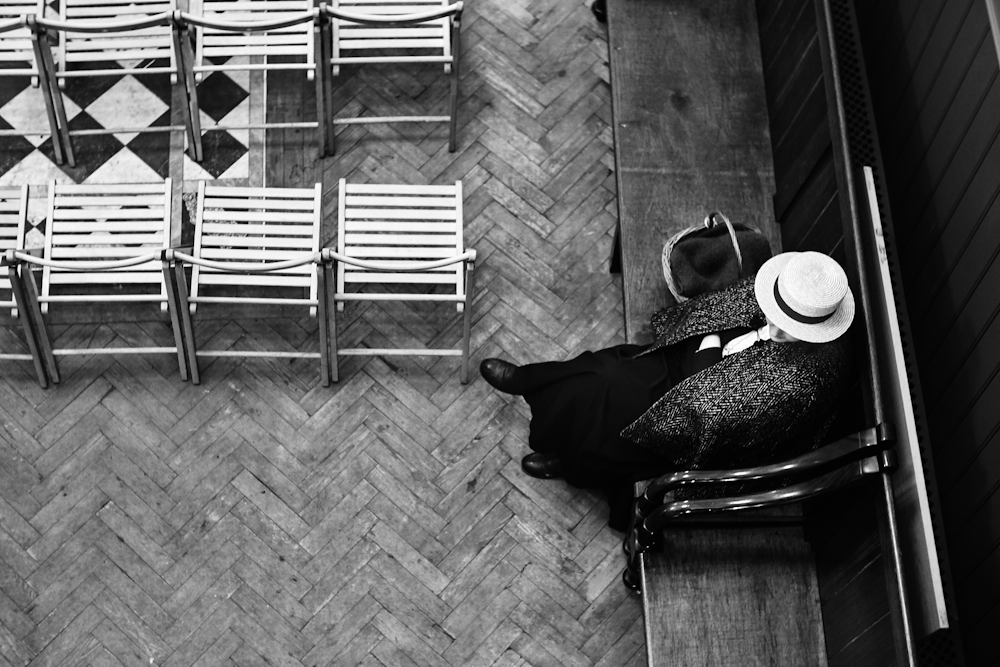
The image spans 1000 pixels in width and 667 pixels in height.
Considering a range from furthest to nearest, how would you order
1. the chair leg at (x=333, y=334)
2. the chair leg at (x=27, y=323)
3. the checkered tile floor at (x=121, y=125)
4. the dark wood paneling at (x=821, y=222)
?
the checkered tile floor at (x=121, y=125) < the chair leg at (x=333, y=334) < the chair leg at (x=27, y=323) < the dark wood paneling at (x=821, y=222)

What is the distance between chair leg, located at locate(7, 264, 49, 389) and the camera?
12.7ft

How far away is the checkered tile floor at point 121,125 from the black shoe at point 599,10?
1.71 m

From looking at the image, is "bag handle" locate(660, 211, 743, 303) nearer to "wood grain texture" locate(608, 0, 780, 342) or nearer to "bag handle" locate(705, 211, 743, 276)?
"bag handle" locate(705, 211, 743, 276)

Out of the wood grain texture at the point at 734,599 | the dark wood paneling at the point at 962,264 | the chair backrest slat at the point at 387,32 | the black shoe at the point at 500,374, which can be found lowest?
the wood grain texture at the point at 734,599

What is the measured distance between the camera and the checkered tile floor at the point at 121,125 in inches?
187

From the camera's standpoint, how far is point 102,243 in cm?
413

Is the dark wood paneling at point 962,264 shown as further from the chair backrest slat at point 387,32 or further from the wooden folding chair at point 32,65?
the wooden folding chair at point 32,65

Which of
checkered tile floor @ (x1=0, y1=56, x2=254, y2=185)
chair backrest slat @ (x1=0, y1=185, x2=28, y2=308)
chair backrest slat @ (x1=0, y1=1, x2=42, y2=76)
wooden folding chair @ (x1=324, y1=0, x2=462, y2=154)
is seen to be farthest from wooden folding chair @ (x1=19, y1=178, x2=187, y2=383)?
wooden folding chair @ (x1=324, y1=0, x2=462, y2=154)

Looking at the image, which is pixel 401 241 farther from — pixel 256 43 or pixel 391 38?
pixel 256 43

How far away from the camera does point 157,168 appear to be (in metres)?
4.79

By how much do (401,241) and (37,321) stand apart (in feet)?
4.74

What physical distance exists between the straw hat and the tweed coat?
1.9 inches

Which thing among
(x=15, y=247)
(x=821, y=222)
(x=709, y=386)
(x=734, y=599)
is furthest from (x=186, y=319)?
(x=821, y=222)

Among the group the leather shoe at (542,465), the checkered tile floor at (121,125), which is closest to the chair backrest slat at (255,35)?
the checkered tile floor at (121,125)
